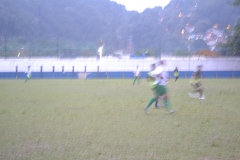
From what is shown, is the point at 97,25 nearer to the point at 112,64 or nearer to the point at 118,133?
the point at 112,64

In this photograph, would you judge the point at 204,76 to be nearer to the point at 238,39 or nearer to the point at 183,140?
the point at 238,39

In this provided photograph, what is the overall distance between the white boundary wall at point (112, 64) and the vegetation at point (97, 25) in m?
1.62

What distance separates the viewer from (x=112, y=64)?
1457 inches

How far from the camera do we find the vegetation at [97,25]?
1316 inches

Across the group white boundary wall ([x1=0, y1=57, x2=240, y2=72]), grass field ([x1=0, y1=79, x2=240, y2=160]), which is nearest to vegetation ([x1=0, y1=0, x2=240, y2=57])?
white boundary wall ([x1=0, y1=57, x2=240, y2=72])

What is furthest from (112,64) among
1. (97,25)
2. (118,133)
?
(118,133)

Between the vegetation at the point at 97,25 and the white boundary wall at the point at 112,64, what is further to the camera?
the white boundary wall at the point at 112,64

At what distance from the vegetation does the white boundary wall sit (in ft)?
5.31

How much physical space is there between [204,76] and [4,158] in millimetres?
31081

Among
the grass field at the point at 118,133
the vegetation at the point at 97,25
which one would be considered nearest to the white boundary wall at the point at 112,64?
the vegetation at the point at 97,25

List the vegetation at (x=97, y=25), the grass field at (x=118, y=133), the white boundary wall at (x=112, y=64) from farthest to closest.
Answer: the white boundary wall at (x=112, y=64) < the vegetation at (x=97, y=25) < the grass field at (x=118, y=133)

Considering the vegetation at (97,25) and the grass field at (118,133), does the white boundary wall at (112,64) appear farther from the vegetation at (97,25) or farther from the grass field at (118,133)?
the grass field at (118,133)

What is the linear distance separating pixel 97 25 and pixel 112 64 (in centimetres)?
876

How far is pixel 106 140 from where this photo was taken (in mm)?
6992
